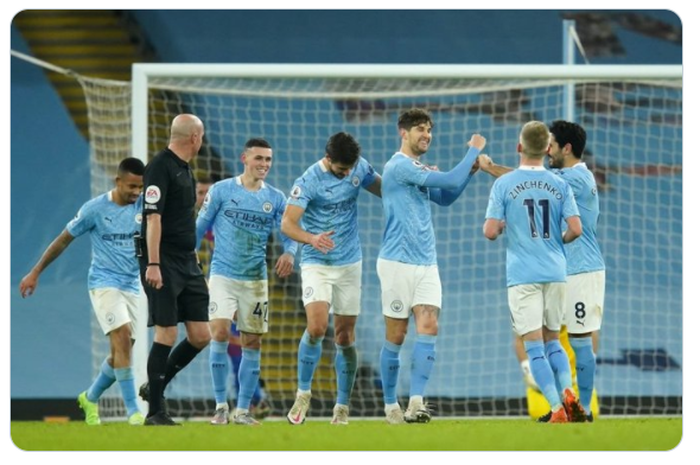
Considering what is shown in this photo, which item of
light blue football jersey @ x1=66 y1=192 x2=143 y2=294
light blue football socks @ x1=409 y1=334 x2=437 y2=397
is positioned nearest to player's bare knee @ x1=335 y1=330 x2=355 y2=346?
light blue football socks @ x1=409 y1=334 x2=437 y2=397

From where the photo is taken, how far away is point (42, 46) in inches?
545

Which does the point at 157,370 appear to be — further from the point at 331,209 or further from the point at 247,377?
the point at 331,209

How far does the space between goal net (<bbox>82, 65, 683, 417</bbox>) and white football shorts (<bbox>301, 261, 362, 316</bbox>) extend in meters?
3.84

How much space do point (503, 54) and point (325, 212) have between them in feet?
→ 17.4

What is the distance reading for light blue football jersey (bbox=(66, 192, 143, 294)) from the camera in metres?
9.55

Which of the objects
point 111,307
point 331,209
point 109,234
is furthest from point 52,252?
point 331,209

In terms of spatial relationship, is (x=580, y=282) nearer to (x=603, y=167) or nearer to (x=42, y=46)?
(x=603, y=167)

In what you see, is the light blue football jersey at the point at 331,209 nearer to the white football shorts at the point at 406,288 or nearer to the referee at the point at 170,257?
the white football shorts at the point at 406,288

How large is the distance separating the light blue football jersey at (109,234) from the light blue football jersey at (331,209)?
142cm

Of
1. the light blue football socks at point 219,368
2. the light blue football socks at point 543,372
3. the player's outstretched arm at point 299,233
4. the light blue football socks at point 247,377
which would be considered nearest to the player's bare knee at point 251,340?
the light blue football socks at point 247,377

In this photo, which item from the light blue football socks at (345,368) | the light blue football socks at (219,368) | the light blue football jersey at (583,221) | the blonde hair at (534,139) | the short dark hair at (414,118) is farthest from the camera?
the light blue football socks at (219,368)

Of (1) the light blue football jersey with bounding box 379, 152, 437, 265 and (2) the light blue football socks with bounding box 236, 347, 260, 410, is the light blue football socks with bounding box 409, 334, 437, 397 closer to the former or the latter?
(1) the light blue football jersey with bounding box 379, 152, 437, 265

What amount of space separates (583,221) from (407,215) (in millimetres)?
1271

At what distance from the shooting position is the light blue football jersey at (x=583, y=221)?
A: 29.3 feet
